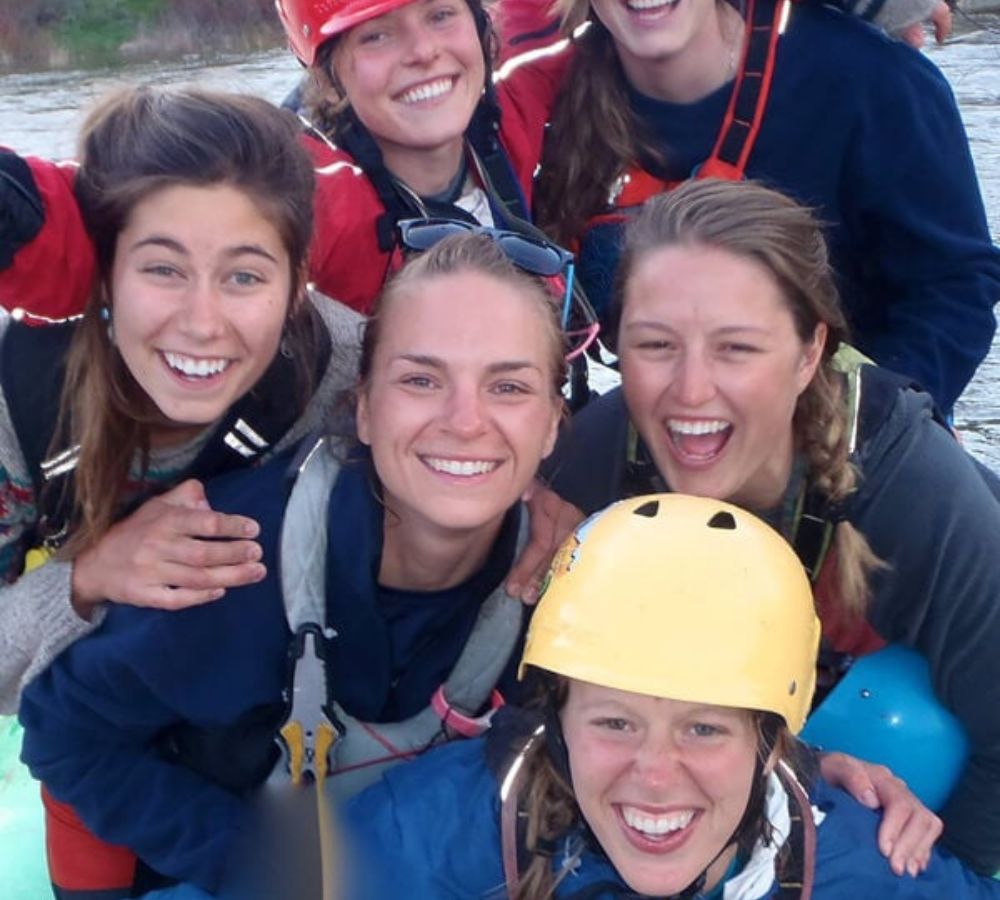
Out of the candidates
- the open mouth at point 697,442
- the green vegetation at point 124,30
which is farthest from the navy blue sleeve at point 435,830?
the green vegetation at point 124,30

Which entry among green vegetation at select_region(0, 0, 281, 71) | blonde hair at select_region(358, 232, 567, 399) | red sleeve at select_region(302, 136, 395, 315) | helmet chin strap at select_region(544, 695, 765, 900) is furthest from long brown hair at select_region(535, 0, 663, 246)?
green vegetation at select_region(0, 0, 281, 71)

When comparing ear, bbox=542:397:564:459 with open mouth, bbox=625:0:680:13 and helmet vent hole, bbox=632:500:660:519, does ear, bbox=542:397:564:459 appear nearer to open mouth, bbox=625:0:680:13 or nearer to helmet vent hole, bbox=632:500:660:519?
helmet vent hole, bbox=632:500:660:519

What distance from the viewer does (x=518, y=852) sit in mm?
2312

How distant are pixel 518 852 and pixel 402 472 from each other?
27.2 inches

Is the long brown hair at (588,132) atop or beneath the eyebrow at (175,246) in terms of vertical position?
beneath

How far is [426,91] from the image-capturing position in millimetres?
3207

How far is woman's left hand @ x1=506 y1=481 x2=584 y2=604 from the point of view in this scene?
260 centimetres

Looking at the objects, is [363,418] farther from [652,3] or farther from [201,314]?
[652,3]

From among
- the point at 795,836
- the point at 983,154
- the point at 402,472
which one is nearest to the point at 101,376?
the point at 402,472

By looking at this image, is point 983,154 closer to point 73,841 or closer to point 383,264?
point 383,264

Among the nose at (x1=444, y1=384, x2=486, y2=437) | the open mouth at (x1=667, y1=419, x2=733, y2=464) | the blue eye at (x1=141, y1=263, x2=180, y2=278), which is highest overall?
the blue eye at (x1=141, y1=263, x2=180, y2=278)

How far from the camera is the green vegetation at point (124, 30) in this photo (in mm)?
22219

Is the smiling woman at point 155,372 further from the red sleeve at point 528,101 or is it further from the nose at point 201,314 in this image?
the red sleeve at point 528,101

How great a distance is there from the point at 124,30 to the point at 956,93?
55.4 feet
